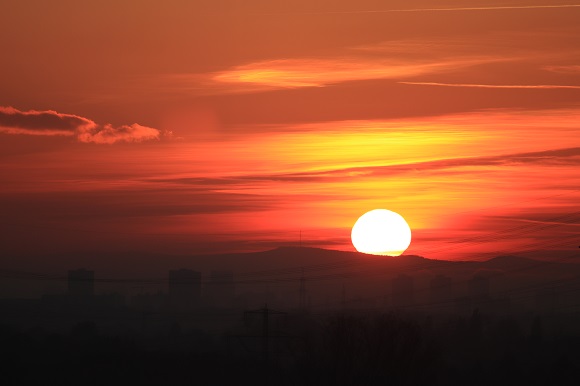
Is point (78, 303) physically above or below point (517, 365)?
above

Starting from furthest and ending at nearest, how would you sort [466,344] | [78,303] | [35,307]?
[78,303], [35,307], [466,344]

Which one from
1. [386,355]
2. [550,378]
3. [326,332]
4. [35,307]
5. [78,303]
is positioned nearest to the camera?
[386,355]

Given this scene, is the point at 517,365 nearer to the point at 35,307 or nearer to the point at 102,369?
the point at 102,369

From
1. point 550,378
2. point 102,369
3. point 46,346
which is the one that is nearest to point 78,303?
point 46,346

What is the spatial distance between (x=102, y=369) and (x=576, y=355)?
136ft

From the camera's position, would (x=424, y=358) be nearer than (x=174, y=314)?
Yes

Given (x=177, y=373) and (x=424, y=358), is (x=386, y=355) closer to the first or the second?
(x=424, y=358)

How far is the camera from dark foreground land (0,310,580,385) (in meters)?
60.2

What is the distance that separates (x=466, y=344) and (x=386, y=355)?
46.0 m

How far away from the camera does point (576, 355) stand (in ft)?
290

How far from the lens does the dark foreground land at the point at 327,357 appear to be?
60.2 metres

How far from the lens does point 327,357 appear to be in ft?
200

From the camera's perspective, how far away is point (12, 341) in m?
89.8

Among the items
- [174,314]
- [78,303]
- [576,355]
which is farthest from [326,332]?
[78,303]
